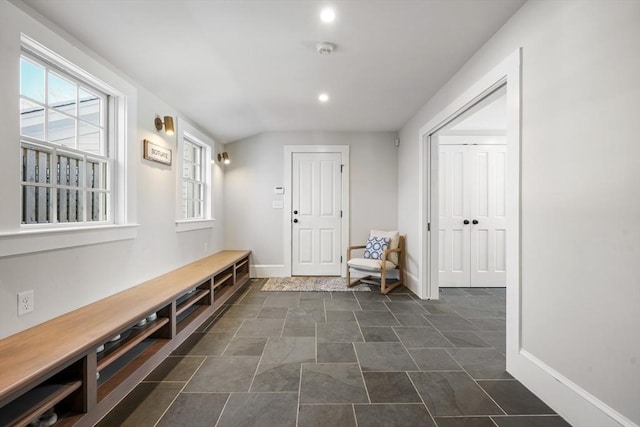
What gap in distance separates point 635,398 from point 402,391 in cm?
103

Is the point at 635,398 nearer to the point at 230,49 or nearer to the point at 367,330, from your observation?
the point at 367,330

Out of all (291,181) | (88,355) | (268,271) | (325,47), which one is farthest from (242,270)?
(325,47)

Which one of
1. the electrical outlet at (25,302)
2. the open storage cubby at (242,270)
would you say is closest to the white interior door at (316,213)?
the open storage cubby at (242,270)

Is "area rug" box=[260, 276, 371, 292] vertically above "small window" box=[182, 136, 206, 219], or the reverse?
"small window" box=[182, 136, 206, 219]

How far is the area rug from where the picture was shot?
398cm

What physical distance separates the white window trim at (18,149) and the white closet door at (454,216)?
3.80 metres

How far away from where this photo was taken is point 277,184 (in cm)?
466

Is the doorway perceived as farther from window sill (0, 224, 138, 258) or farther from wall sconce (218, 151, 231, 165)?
window sill (0, 224, 138, 258)

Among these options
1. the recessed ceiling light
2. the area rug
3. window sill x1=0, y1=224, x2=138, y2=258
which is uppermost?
the recessed ceiling light

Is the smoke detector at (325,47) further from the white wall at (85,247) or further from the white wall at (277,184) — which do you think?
the white wall at (277,184)

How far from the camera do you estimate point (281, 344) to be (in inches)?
92.4

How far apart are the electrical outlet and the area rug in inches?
103

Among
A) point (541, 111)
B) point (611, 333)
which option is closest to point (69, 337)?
point (611, 333)

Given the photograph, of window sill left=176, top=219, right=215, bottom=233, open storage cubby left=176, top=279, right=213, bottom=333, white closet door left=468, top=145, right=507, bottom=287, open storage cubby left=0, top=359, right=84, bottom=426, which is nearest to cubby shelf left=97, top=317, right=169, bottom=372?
open storage cubby left=0, top=359, right=84, bottom=426
